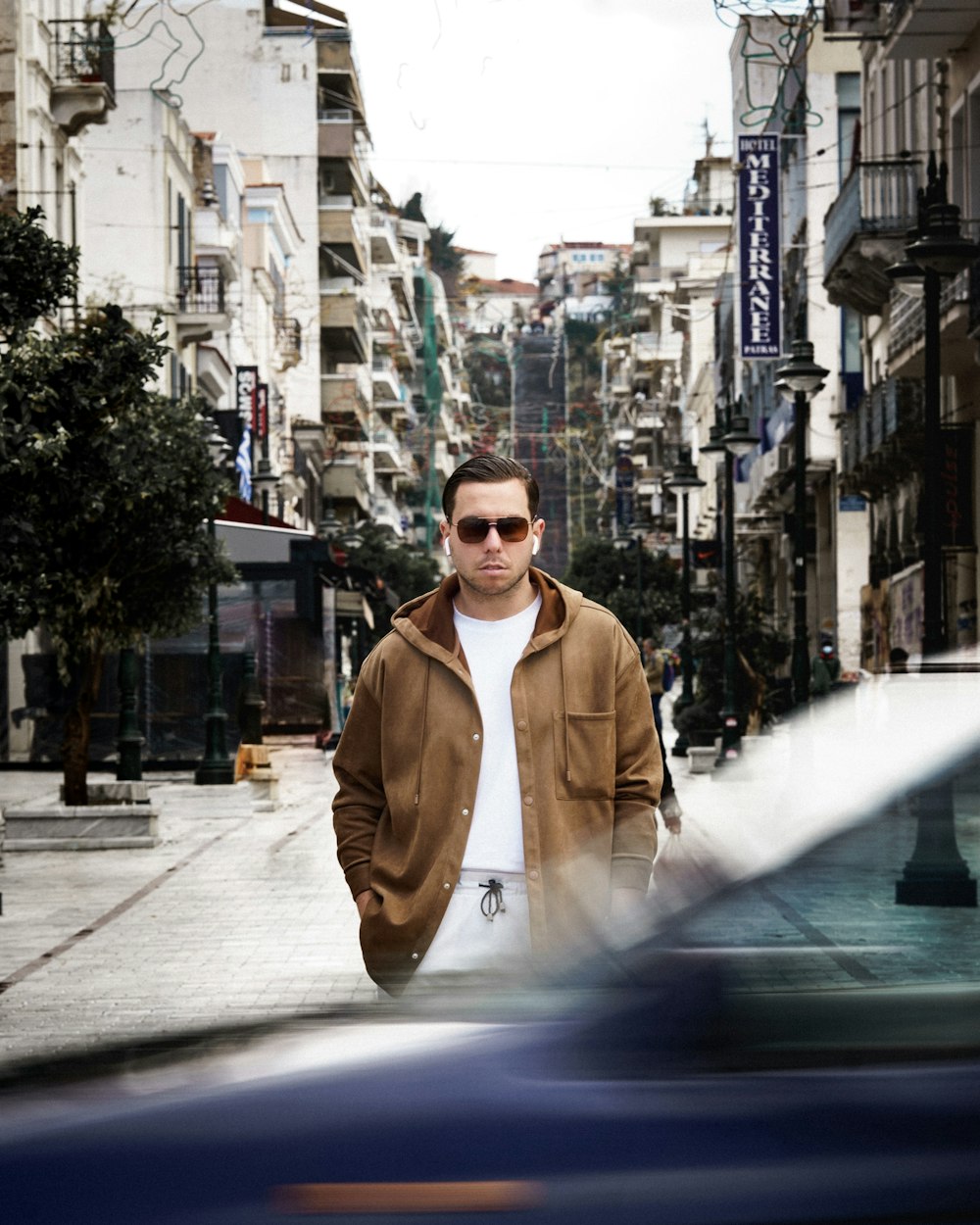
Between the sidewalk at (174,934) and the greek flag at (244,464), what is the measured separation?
26.8 meters

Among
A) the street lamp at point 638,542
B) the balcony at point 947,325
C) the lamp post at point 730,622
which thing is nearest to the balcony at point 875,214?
the balcony at point 947,325

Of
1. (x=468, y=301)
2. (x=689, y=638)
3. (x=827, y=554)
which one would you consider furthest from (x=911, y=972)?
(x=468, y=301)

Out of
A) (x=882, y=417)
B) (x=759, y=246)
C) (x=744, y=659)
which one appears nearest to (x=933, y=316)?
(x=882, y=417)

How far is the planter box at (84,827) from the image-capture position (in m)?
18.0

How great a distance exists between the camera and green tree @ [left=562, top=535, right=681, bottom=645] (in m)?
71.6

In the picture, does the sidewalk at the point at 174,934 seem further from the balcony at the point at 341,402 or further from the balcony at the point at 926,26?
the balcony at the point at 341,402

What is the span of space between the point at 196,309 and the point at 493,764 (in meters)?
42.6

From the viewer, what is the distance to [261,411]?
5350cm

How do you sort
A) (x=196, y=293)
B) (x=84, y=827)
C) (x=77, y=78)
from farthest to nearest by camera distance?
(x=196, y=293) < (x=77, y=78) < (x=84, y=827)

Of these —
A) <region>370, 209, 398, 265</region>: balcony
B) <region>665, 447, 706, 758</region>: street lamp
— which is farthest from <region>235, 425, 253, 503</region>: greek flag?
<region>370, 209, 398, 265</region>: balcony

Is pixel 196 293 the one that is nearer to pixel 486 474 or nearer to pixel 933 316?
pixel 933 316

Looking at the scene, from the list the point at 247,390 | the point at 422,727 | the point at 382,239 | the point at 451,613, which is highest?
the point at 382,239

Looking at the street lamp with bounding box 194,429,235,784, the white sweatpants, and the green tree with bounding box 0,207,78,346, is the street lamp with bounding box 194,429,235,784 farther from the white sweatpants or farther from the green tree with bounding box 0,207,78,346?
the white sweatpants

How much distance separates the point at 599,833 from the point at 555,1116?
1.46m
